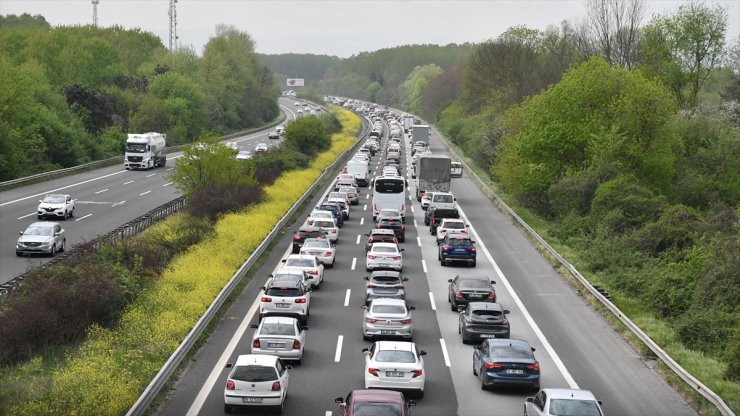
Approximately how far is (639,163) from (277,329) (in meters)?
44.5

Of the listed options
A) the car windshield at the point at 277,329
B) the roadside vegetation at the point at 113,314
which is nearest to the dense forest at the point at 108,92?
the roadside vegetation at the point at 113,314

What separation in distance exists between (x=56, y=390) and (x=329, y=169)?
66538 millimetres

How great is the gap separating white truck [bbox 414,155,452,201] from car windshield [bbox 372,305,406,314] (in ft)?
123

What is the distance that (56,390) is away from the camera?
20.8 m

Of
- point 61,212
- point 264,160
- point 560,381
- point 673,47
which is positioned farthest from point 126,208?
point 673,47

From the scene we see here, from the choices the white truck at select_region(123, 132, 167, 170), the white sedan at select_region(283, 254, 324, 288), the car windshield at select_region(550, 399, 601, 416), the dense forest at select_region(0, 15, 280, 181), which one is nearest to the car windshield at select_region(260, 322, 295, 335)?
the car windshield at select_region(550, 399, 601, 416)

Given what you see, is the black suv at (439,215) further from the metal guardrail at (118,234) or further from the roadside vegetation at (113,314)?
A: the metal guardrail at (118,234)

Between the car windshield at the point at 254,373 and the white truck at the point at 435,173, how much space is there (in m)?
45.7

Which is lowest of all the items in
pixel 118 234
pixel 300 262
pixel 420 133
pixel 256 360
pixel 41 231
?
pixel 420 133

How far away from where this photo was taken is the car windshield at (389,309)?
29.1 meters

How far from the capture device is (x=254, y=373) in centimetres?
2148

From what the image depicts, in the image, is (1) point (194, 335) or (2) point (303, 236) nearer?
(1) point (194, 335)

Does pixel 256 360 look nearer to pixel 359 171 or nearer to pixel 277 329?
pixel 277 329

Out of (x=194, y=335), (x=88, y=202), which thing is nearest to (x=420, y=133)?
(x=88, y=202)
